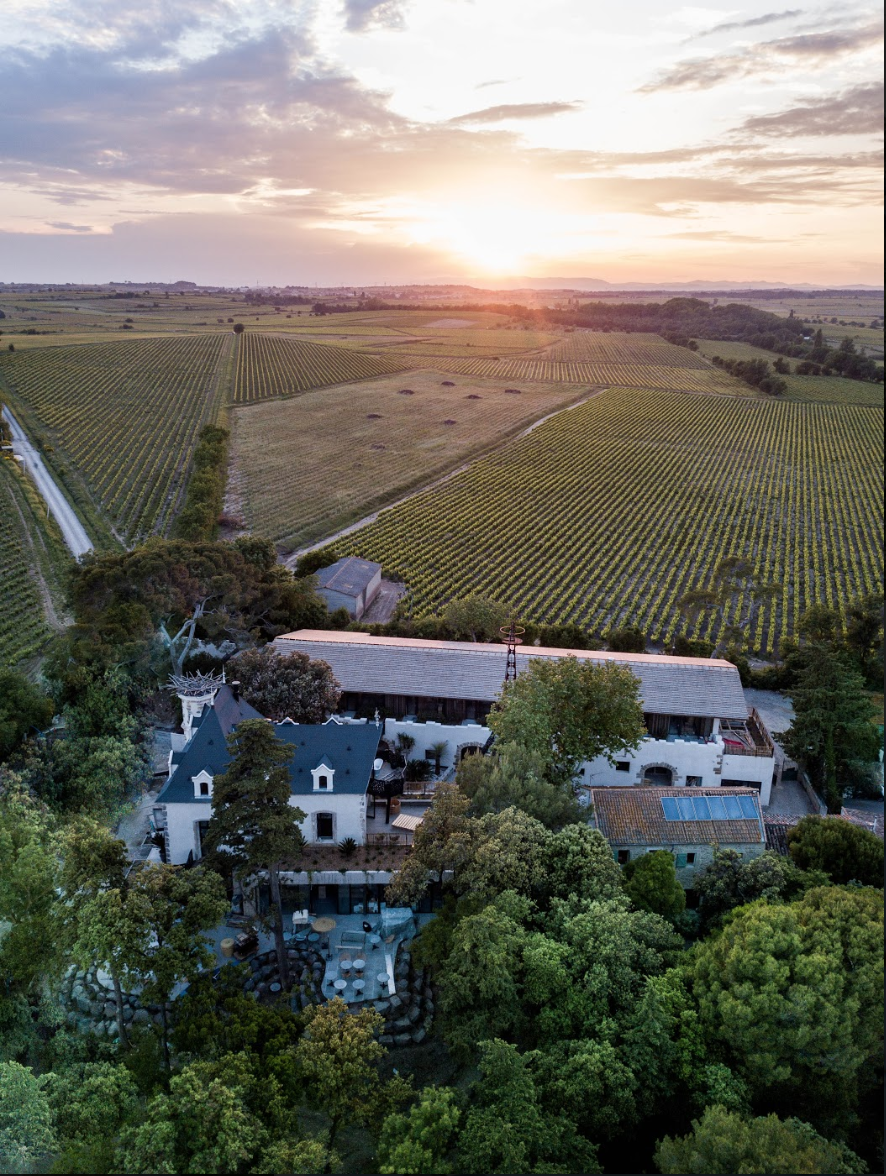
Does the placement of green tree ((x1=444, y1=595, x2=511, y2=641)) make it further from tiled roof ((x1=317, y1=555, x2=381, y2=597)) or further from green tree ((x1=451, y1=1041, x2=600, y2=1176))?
green tree ((x1=451, y1=1041, x2=600, y2=1176))

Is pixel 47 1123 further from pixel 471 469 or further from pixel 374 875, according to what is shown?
pixel 471 469

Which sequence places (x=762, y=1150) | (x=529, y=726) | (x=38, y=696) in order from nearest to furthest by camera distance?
(x=762, y=1150) → (x=529, y=726) → (x=38, y=696)

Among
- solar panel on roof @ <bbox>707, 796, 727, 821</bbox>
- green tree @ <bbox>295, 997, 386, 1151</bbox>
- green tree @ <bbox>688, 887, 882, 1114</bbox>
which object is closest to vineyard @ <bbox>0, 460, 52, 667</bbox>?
green tree @ <bbox>295, 997, 386, 1151</bbox>

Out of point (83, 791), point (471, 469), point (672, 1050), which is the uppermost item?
point (471, 469)

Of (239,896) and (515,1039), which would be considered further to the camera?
(239,896)

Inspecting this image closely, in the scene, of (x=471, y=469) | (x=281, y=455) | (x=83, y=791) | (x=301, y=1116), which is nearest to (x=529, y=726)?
(x=301, y=1116)

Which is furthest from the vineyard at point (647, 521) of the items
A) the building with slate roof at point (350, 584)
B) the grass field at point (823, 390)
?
the building with slate roof at point (350, 584)
